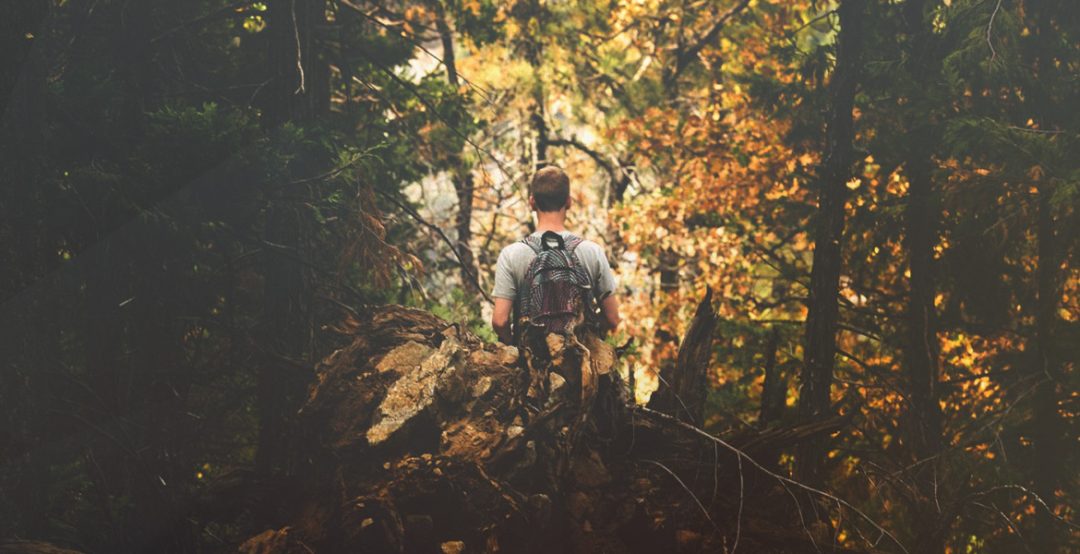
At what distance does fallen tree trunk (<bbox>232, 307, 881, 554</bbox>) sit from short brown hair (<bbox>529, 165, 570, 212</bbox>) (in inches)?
35.8

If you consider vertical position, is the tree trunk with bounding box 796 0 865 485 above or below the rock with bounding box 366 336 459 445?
above

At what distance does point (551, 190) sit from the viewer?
20.2 ft

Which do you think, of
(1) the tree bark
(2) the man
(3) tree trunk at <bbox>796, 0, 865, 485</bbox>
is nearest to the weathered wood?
(2) the man

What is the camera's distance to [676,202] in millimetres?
17438

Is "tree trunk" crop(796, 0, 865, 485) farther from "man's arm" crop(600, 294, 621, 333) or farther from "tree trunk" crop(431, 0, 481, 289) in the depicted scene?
"tree trunk" crop(431, 0, 481, 289)

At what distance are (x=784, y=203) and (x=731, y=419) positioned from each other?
10.9 ft

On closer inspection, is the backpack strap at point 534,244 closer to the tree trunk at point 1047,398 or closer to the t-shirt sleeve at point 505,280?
the t-shirt sleeve at point 505,280

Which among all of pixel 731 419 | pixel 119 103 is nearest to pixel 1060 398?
pixel 731 419

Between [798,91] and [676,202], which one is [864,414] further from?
[676,202]

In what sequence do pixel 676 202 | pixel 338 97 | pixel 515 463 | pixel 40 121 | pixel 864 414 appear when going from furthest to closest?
pixel 676 202 < pixel 864 414 < pixel 338 97 < pixel 40 121 < pixel 515 463

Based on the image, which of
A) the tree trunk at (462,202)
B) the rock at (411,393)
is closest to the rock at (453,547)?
the rock at (411,393)

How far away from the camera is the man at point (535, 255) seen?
618cm

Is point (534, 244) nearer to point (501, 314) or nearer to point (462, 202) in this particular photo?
point (501, 314)

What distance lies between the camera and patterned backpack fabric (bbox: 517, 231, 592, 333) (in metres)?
6.10
